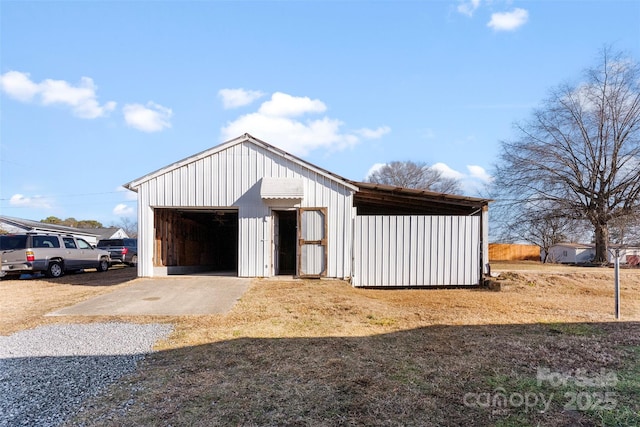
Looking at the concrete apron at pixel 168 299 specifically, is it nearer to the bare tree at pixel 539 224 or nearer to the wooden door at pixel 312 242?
the wooden door at pixel 312 242

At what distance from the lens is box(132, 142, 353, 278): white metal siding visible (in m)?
11.2

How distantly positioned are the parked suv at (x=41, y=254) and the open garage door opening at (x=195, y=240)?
14.3ft

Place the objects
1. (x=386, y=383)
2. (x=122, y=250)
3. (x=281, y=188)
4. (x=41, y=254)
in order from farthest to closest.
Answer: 1. (x=122, y=250)
2. (x=41, y=254)
3. (x=281, y=188)
4. (x=386, y=383)

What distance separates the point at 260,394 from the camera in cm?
360

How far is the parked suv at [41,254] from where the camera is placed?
1280 centimetres

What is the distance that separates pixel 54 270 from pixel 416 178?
32304mm

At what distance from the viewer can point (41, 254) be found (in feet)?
43.5

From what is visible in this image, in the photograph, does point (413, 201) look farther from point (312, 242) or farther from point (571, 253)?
point (571, 253)

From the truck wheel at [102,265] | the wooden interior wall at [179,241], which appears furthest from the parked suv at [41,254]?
the wooden interior wall at [179,241]

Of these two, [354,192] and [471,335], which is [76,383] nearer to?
[471,335]

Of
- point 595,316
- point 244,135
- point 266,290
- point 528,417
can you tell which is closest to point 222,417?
point 528,417

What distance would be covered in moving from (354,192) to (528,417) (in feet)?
28.3

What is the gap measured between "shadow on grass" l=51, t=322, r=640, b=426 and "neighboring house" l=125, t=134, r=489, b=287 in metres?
5.83

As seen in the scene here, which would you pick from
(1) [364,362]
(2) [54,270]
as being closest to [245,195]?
(1) [364,362]
